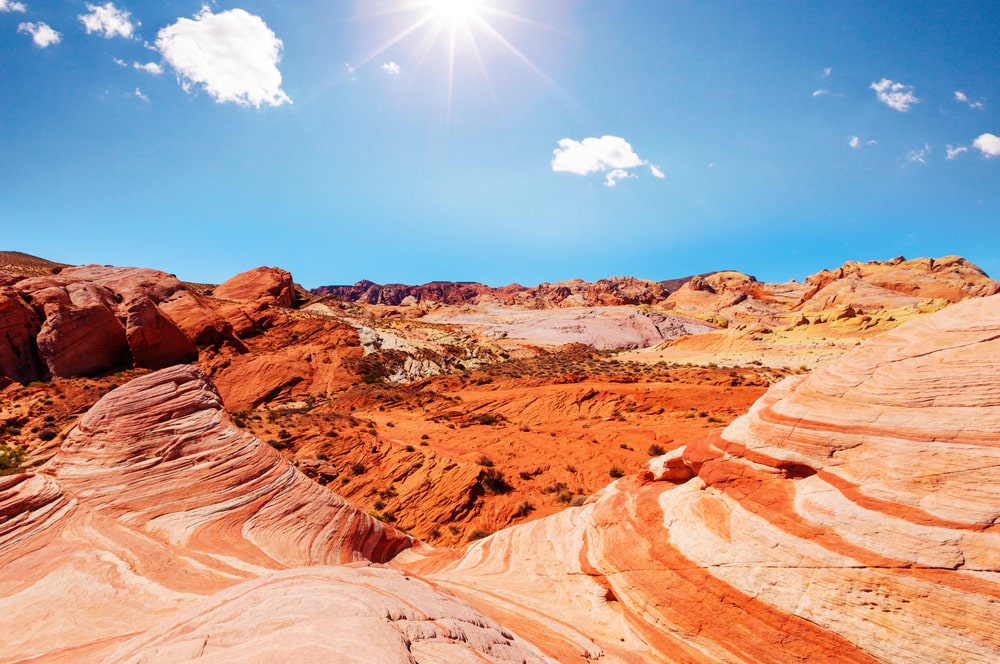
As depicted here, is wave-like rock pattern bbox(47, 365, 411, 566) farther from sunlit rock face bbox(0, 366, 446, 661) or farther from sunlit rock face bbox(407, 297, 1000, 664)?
sunlit rock face bbox(407, 297, 1000, 664)

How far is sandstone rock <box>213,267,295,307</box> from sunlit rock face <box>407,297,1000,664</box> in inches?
1888

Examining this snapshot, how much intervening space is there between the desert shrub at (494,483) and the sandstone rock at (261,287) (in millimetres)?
40722

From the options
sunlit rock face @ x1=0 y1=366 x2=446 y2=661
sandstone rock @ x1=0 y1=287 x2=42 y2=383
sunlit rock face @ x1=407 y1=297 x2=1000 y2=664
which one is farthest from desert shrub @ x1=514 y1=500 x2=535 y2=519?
sandstone rock @ x1=0 y1=287 x2=42 y2=383

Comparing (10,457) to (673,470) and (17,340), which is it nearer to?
(17,340)

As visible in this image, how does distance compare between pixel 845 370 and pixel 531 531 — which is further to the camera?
pixel 531 531

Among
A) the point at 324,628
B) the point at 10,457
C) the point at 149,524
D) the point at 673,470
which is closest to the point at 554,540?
the point at 673,470

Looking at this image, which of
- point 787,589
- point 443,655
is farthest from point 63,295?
point 787,589

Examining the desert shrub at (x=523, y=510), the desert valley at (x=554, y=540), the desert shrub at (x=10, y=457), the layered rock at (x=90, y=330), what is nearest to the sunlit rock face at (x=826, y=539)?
the desert valley at (x=554, y=540)

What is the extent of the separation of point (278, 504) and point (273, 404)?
21602 mm

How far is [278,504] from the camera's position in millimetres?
7113

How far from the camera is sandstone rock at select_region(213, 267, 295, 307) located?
1857 inches

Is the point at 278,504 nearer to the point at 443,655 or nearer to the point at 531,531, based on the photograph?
the point at 531,531

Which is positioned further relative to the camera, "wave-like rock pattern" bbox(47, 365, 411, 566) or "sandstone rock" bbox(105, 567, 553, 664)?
"wave-like rock pattern" bbox(47, 365, 411, 566)

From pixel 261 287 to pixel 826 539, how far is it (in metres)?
54.3
